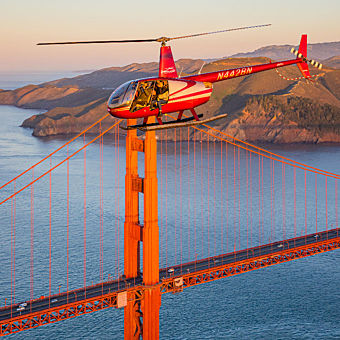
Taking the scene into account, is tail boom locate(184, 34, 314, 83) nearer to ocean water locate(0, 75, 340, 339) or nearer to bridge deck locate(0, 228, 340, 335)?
bridge deck locate(0, 228, 340, 335)

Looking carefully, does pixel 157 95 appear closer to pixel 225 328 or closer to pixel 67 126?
pixel 225 328

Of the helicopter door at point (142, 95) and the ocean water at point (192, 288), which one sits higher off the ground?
the helicopter door at point (142, 95)

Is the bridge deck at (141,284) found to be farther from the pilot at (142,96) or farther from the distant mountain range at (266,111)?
the distant mountain range at (266,111)

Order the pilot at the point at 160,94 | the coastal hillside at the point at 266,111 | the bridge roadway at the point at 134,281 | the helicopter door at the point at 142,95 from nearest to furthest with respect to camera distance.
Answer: the helicopter door at the point at 142,95 → the pilot at the point at 160,94 → the bridge roadway at the point at 134,281 → the coastal hillside at the point at 266,111

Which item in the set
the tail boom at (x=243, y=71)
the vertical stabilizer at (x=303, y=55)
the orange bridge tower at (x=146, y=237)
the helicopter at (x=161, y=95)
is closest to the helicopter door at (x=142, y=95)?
the helicopter at (x=161, y=95)

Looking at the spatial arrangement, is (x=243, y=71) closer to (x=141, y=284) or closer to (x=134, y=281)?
(x=141, y=284)

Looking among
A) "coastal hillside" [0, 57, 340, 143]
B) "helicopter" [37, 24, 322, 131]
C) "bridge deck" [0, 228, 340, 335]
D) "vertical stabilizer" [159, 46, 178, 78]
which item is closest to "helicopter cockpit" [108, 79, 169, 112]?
"helicopter" [37, 24, 322, 131]

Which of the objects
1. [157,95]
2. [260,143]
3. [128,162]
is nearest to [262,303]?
[128,162]
